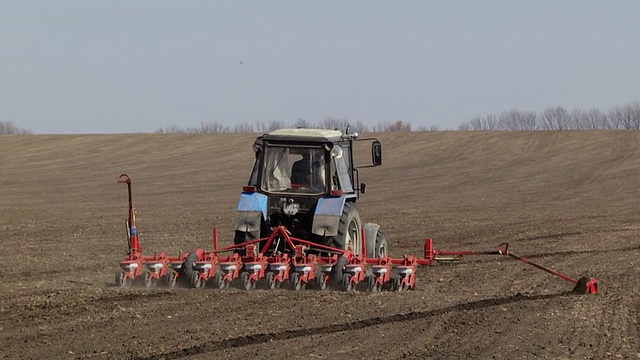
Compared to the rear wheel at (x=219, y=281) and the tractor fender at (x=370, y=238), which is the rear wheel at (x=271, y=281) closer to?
the rear wheel at (x=219, y=281)

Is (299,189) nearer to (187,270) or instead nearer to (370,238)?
(370,238)

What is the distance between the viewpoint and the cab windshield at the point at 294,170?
13.2 metres

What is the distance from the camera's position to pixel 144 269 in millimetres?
12180

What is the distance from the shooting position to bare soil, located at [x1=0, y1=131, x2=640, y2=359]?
8602 mm

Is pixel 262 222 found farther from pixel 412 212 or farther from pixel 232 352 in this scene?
pixel 412 212

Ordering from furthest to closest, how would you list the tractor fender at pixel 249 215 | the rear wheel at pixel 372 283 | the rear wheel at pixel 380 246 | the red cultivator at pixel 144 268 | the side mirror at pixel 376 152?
the rear wheel at pixel 380 246 < the side mirror at pixel 376 152 < the tractor fender at pixel 249 215 < the rear wheel at pixel 372 283 < the red cultivator at pixel 144 268

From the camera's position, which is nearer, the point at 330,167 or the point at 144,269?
the point at 144,269

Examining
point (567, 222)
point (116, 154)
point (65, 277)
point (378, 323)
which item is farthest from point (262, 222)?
point (116, 154)

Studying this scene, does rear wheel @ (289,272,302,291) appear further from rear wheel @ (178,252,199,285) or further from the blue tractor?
rear wheel @ (178,252,199,285)

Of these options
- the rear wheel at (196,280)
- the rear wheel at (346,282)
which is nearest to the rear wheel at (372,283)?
the rear wheel at (346,282)

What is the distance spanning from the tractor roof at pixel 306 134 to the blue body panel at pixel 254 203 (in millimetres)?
772

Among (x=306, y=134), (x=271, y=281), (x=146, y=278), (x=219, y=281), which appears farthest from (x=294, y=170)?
(x=146, y=278)

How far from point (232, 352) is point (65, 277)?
5.61 meters

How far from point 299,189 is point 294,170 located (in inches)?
10.3
